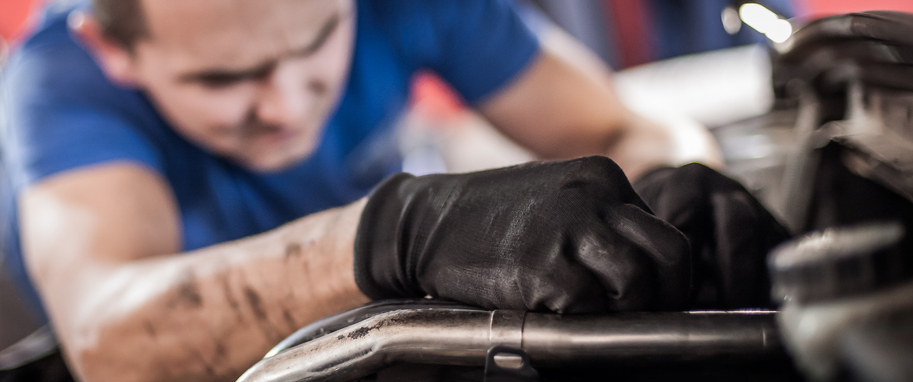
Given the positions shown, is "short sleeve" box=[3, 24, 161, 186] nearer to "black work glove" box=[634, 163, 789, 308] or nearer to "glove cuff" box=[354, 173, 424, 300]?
"glove cuff" box=[354, 173, 424, 300]

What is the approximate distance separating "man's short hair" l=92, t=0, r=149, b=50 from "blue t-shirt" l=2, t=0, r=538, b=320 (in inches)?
2.5

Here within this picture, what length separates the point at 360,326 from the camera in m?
0.30

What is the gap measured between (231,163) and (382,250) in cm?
52

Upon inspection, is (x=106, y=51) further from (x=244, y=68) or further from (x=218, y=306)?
(x=218, y=306)

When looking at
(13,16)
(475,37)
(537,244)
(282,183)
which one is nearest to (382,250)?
(537,244)

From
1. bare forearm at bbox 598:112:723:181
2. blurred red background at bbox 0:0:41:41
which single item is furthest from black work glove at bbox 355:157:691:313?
blurred red background at bbox 0:0:41:41

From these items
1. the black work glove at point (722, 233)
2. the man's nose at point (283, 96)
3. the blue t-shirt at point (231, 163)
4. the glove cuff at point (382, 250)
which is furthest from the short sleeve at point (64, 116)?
the black work glove at point (722, 233)

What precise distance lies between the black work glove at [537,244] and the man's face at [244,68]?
1.36ft

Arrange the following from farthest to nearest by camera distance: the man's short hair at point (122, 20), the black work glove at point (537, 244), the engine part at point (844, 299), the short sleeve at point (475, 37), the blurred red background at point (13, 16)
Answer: the blurred red background at point (13, 16) < the short sleeve at point (475, 37) < the man's short hair at point (122, 20) < the black work glove at point (537, 244) < the engine part at point (844, 299)

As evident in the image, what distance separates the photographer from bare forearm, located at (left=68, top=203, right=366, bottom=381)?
43 centimetres

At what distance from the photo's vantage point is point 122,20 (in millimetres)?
655

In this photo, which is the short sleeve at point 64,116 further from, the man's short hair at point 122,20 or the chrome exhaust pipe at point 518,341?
the chrome exhaust pipe at point 518,341

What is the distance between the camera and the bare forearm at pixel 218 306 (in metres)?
0.43

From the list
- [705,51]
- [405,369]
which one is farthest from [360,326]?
[705,51]
